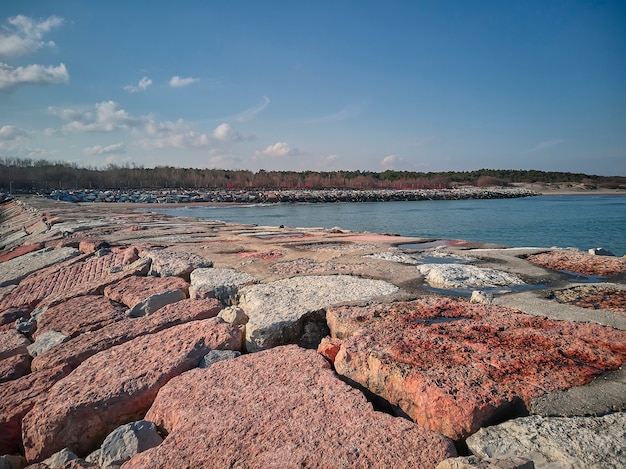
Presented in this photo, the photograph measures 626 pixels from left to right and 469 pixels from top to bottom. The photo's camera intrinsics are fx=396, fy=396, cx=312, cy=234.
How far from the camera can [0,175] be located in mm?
41469

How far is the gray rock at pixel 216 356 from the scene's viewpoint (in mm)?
1679

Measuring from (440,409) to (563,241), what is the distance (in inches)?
528

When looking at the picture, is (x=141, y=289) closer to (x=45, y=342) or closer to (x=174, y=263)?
(x=174, y=263)

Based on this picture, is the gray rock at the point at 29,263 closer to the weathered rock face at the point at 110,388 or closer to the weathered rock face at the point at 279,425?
the weathered rock face at the point at 110,388

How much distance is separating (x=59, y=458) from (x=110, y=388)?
0.93 ft

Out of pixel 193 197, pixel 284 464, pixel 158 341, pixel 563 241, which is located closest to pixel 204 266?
pixel 158 341

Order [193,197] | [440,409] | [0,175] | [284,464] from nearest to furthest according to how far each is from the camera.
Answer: [284,464] → [440,409] → [193,197] → [0,175]

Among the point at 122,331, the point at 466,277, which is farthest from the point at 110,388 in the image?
the point at 466,277

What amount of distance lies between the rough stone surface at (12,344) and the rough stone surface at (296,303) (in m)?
1.21

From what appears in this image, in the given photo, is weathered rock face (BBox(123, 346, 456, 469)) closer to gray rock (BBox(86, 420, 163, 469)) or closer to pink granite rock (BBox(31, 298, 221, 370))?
gray rock (BBox(86, 420, 163, 469))

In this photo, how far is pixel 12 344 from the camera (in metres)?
2.22

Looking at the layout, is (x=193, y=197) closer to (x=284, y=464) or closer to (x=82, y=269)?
(x=82, y=269)

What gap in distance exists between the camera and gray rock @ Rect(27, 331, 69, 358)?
83.2 inches

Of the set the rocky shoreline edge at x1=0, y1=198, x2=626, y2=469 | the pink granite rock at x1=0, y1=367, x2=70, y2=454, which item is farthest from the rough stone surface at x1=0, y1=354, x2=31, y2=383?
the pink granite rock at x1=0, y1=367, x2=70, y2=454
